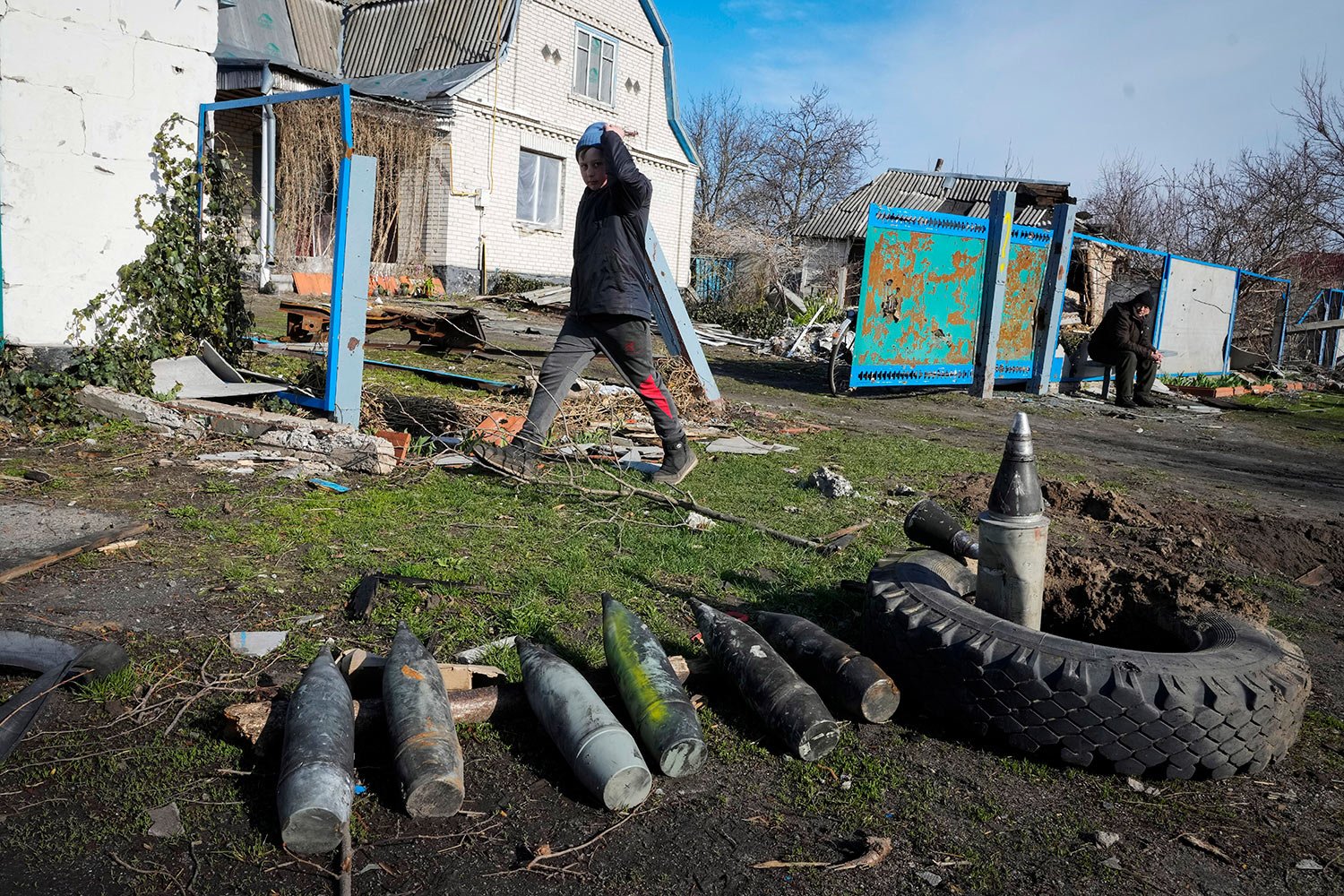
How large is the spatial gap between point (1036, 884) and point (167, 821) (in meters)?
2.01

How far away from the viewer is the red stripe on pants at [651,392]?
5449 mm

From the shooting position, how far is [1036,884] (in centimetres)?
203

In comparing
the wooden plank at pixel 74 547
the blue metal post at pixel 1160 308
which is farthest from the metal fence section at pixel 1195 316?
the wooden plank at pixel 74 547

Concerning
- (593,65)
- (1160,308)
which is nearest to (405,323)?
(1160,308)

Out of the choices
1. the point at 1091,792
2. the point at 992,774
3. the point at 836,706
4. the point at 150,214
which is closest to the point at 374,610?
the point at 836,706

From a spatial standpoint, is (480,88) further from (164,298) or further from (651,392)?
(651,392)

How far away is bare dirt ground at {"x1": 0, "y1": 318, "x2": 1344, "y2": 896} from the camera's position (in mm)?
1980

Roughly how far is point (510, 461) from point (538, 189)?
58.2 ft

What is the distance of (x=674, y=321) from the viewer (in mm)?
8508

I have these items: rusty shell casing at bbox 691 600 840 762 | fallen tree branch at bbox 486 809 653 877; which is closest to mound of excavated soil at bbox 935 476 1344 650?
rusty shell casing at bbox 691 600 840 762

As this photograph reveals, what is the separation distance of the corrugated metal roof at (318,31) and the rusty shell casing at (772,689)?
2163 centimetres

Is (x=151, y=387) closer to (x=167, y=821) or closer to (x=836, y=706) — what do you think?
(x=167, y=821)

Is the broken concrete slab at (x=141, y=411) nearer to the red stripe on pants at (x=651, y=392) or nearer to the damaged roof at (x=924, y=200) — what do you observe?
the red stripe on pants at (x=651, y=392)

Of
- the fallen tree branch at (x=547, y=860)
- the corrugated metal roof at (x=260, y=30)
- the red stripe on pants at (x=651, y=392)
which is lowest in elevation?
the fallen tree branch at (x=547, y=860)
